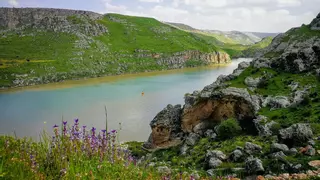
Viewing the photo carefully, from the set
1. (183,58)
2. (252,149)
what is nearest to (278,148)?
(252,149)

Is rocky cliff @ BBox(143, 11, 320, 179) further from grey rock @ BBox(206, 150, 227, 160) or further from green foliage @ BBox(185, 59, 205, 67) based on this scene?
green foliage @ BBox(185, 59, 205, 67)

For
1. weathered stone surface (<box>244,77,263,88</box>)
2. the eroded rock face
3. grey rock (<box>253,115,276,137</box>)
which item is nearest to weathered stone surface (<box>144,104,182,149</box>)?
the eroded rock face

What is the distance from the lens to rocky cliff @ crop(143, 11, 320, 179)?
20891 mm

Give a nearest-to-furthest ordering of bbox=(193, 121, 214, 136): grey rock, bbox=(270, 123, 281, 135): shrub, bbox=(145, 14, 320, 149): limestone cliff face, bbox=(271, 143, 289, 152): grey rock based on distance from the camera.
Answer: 1. bbox=(271, 143, 289, 152): grey rock
2. bbox=(270, 123, 281, 135): shrub
3. bbox=(145, 14, 320, 149): limestone cliff face
4. bbox=(193, 121, 214, 136): grey rock

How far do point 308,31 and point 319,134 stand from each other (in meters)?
33.8

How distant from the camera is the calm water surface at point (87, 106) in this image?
178 feet

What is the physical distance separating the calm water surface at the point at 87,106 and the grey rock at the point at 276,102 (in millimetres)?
22273

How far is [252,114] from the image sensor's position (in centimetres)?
3147

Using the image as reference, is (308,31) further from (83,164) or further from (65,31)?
(65,31)

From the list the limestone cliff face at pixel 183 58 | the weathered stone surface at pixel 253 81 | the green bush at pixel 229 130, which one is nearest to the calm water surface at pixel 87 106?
the weathered stone surface at pixel 253 81

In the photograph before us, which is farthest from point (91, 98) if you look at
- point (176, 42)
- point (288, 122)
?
point (176, 42)

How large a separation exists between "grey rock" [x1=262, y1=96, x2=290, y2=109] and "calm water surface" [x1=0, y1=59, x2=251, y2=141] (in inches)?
877

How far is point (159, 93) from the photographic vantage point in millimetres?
86625

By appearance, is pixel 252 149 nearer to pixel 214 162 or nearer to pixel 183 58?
pixel 214 162
